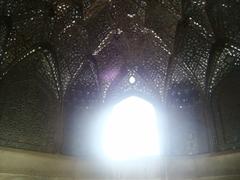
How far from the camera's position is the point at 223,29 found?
920 centimetres

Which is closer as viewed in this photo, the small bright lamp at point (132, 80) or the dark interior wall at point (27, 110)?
the dark interior wall at point (27, 110)

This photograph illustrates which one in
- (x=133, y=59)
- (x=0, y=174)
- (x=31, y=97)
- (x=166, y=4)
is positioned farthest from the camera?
(x=133, y=59)

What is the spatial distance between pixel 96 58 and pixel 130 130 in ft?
6.84

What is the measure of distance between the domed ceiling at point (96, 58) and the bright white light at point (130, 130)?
0.38 m

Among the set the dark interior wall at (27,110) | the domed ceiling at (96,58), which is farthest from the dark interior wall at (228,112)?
the dark interior wall at (27,110)

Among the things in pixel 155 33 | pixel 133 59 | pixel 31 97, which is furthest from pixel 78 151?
pixel 155 33

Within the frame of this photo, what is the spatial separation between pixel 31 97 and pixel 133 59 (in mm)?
2830

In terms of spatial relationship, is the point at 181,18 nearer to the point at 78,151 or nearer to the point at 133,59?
the point at 133,59

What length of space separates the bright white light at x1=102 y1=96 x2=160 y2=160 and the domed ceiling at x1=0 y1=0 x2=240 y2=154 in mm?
379

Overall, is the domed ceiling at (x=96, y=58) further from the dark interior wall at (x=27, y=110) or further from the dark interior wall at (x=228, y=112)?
the dark interior wall at (x=228, y=112)

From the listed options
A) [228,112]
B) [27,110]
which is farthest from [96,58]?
[228,112]

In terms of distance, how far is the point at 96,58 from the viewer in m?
10.4

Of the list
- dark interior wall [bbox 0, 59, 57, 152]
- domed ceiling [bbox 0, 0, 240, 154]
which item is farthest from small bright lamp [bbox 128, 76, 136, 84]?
dark interior wall [bbox 0, 59, 57, 152]

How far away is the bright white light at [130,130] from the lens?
32.6ft
